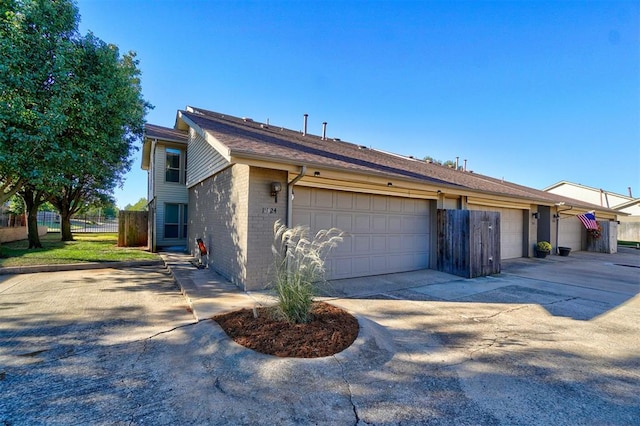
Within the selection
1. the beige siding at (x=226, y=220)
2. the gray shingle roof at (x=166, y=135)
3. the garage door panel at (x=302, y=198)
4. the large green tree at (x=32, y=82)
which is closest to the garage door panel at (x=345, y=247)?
the garage door panel at (x=302, y=198)

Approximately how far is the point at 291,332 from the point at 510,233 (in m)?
12.2

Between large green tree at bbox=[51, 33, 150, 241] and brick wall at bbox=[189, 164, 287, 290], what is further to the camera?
large green tree at bbox=[51, 33, 150, 241]

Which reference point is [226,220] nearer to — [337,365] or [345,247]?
[345,247]

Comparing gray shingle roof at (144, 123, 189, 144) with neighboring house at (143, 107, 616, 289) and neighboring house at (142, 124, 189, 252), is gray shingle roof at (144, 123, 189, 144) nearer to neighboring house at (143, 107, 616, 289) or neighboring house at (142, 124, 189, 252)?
neighboring house at (142, 124, 189, 252)

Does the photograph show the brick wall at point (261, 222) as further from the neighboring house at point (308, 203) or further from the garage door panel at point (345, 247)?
the garage door panel at point (345, 247)

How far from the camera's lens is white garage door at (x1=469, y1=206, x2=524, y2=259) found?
12.3m

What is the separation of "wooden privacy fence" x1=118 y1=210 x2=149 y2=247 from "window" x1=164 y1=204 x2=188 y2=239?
41.4 inches

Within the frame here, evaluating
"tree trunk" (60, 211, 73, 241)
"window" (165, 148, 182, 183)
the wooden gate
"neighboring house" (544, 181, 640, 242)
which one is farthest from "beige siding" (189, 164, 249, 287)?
"neighboring house" (544, 181, 640, 242)

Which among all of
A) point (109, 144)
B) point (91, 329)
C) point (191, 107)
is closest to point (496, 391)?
point (91, 329)

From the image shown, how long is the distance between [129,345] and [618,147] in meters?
Answer: 25.9

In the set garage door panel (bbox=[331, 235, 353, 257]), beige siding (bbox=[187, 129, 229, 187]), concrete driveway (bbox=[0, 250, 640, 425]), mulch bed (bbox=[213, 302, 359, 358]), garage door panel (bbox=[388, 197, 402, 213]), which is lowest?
concrete driveway (bbox=[0, 250, 640, 425])

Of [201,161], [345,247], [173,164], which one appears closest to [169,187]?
[173,164]

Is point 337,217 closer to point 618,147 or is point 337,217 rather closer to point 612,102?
point 612,102

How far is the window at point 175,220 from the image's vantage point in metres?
14.4
